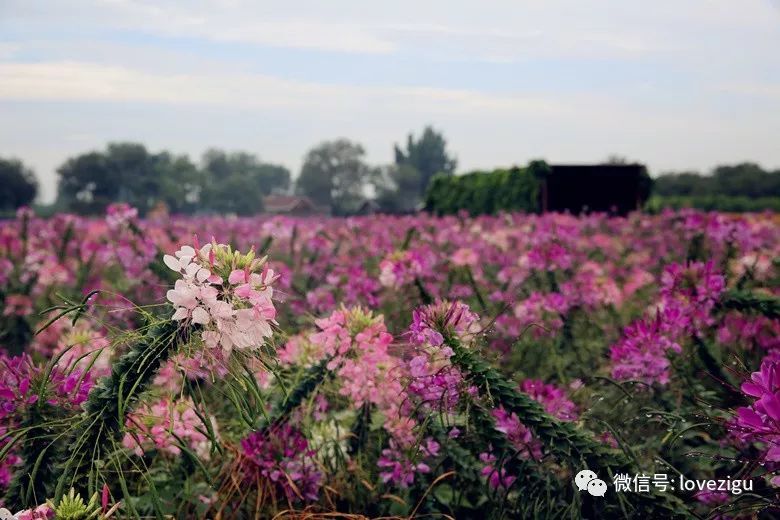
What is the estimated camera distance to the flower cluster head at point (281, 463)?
2396 mm

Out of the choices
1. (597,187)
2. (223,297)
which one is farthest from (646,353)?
(597,187)

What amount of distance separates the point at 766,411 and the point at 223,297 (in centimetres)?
122

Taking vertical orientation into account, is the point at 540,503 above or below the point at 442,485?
above

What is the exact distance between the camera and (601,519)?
201cm

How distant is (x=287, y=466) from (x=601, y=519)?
1053mm

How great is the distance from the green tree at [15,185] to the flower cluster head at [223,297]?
63.2 metres

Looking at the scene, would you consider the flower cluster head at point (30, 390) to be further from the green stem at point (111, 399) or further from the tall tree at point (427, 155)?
the tall tree at point (427, 155)

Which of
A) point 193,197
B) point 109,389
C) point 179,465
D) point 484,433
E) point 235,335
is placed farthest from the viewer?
point 193,197

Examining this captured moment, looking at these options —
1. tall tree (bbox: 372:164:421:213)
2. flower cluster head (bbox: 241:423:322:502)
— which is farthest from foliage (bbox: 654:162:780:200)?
flower cluster head (bbox: 241:423:322:502)

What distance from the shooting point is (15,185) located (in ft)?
201

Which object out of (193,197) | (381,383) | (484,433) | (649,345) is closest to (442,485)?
(381,383)

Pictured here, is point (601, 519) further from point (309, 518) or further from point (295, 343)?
point (295, 343)

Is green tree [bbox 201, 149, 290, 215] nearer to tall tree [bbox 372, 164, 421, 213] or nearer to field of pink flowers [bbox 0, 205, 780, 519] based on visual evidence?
tall tree [bbox 372, 164, 421, 213]

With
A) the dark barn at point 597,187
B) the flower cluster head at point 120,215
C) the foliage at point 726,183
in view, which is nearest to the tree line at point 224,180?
the foliage at point 726,183
